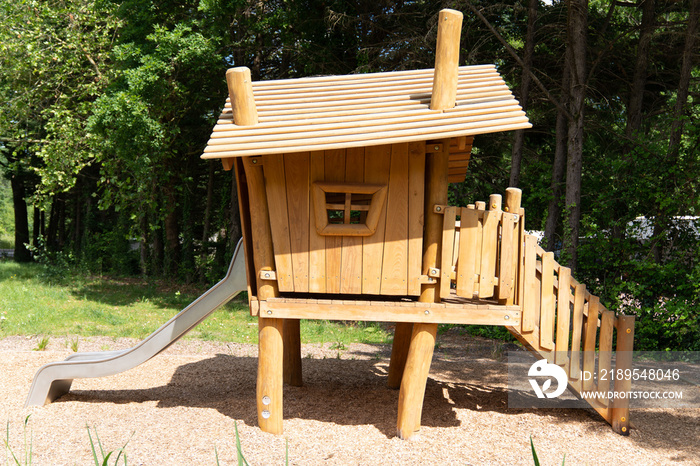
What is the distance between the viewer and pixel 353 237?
14.9 ft

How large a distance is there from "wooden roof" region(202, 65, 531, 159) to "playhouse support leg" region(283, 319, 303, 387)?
2.55 meters

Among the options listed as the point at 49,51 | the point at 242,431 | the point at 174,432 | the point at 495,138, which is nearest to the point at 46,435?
the point at 174,432

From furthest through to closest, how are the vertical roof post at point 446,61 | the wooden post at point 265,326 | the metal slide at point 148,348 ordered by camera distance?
the metal slide at point 148,348 < the wooden post at point 265,326 < the vertical roof post at point 446,61

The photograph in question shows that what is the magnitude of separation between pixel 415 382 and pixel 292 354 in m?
2.00

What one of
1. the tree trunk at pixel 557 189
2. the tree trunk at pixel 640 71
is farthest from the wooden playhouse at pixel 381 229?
the tree trunk at pixel 640 71

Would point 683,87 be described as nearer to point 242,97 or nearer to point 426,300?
point 426,300

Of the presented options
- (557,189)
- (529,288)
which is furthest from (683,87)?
(529,288)

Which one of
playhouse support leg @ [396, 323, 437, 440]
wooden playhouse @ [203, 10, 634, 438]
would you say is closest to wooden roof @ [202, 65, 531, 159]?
wooden playhouse @ [203, 10, 634, 438]

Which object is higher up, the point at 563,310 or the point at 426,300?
the point at 426,300

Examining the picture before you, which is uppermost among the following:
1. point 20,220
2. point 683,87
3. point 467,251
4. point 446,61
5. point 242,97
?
point 683,87

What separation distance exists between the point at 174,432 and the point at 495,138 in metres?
9.74

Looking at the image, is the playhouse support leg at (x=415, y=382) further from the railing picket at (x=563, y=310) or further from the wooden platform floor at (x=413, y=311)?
the railing picket at (x=563, y=310)

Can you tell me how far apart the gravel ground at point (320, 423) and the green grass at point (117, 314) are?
6.31 ft

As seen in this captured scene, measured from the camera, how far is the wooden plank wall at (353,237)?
14.8 feet
